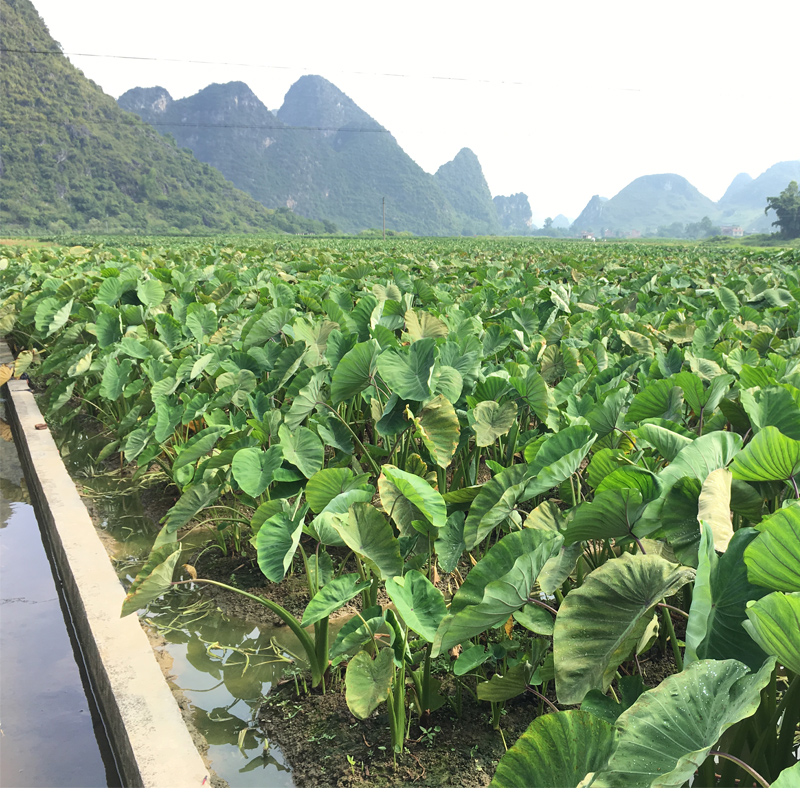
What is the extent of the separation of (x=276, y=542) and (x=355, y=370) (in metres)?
0.72

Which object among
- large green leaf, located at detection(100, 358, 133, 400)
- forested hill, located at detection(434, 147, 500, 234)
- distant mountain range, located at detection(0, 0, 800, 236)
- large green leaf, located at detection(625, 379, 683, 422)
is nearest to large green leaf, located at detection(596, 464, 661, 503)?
large green leaf, located at detection(625, 379, 683, 422)

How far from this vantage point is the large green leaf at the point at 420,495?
1.40 m

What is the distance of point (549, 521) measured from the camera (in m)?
1.42

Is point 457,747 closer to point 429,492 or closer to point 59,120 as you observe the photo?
point 429,492

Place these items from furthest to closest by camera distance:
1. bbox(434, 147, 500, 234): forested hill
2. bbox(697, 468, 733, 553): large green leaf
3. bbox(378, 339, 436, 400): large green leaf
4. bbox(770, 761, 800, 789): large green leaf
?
bbox(434, 147, 500, 234): forested hill
bbox(378, 339, 436, 400): large green leaf
bbox(697, 468, 733, 553): large green leaf
bbox(770, 761, 800, 789): large green leaf

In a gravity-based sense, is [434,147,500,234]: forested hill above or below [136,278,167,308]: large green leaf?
above

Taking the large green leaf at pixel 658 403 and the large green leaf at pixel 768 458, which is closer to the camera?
the large green leaf at pixel 768 458

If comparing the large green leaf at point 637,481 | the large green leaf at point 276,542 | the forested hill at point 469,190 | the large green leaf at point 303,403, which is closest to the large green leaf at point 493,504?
the large green leaf at point 637,481

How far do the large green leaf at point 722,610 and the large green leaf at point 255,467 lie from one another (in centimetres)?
130

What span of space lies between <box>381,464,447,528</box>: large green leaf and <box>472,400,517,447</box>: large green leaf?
1.42 feet

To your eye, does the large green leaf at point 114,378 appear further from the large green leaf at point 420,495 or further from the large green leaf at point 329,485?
the large green leaf at point 420,495

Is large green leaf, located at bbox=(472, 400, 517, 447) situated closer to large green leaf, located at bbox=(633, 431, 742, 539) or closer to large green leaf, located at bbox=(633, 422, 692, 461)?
large green leaf, located at bbox=(633, 422, 692, 461)

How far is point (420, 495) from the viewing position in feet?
4.71

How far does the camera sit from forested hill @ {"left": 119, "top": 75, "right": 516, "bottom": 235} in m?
118
